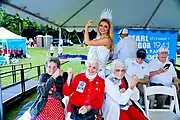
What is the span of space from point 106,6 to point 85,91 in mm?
3350

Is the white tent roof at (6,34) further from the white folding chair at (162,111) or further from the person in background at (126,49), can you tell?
the white folding chair at (162,111)

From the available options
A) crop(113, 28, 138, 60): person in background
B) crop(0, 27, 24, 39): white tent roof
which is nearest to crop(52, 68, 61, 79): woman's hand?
crop(113, 28, 138, 60): person in background

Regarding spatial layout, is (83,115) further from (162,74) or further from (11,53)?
(11,53)

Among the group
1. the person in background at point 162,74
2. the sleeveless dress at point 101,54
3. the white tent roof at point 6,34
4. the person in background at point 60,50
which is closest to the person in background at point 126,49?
the person in background at point 162,74

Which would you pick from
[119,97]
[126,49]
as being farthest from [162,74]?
[119,97]

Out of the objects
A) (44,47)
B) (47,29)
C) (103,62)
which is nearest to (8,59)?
(44,47)

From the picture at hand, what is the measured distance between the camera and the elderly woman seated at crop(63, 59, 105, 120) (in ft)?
6.07

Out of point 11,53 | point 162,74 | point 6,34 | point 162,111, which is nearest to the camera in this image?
point 162,111

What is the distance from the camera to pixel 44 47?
15.6 feet

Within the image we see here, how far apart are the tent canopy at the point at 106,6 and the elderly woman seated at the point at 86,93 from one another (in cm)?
205

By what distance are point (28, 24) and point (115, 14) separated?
1843mm

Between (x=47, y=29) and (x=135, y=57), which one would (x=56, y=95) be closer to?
(x=135, y=57)

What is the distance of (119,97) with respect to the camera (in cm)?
194

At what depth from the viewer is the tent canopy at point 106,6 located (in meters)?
4.33
